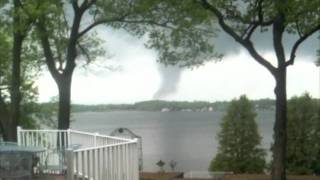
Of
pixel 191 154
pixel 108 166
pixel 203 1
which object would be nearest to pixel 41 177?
pixel 108 166

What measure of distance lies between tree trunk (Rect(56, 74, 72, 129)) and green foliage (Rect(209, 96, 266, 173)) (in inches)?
Result: 253

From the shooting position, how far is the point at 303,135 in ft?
82.1

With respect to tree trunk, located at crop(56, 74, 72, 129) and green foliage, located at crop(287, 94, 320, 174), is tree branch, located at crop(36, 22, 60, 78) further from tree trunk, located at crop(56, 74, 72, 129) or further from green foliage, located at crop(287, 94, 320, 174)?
green foliage, located at crop(287, 94, 320, 174)

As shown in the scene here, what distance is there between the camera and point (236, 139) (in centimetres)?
2670

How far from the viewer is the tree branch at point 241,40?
732 inches

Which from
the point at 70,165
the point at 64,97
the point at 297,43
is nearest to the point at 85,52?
the point at 64,97

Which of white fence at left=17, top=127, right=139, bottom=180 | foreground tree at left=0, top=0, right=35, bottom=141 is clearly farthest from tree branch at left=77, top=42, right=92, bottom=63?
white fence at left=17, top=127, right=139, bottom=180

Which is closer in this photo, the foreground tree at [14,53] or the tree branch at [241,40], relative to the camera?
the tree branch at [241,40]

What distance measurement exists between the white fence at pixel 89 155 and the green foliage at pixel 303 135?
1059 centimetres

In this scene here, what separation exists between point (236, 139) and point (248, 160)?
Result: 0.98 metres

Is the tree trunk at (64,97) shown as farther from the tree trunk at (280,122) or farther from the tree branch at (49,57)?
the tree trunk at (280,122)

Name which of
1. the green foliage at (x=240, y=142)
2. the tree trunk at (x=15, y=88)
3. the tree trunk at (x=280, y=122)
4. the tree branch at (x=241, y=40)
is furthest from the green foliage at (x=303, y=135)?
the tree trunk at (x=15, y=88)

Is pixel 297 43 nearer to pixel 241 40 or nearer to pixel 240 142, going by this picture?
pixel 241 40

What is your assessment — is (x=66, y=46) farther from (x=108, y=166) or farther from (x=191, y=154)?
(x=191, y=154)
